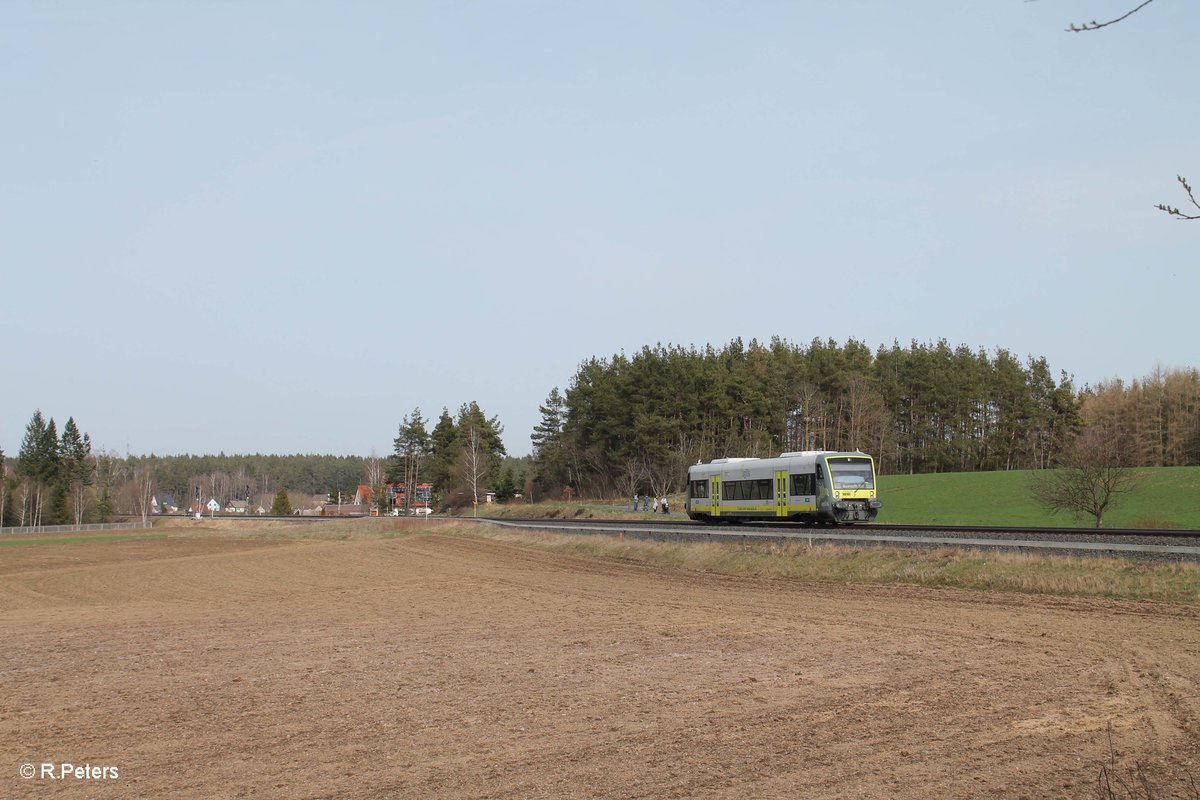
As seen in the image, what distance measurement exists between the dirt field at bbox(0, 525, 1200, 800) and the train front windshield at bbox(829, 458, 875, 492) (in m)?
14.6

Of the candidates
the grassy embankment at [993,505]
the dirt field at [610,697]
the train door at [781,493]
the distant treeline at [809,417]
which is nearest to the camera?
the dirt field at [610,697]

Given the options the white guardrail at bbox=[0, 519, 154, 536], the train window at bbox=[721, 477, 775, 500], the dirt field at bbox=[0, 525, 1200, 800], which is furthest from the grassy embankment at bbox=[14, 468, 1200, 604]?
the white guardrail at bbox=[0, 519, 154, 536]

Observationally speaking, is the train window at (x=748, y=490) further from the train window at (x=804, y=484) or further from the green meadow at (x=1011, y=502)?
the green meadow at (x=1011, y=502)

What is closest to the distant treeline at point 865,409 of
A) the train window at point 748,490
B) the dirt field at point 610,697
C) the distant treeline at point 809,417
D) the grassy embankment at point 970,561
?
the distant treeline at point 809,417

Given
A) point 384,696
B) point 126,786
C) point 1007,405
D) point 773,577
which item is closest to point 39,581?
point 773,577

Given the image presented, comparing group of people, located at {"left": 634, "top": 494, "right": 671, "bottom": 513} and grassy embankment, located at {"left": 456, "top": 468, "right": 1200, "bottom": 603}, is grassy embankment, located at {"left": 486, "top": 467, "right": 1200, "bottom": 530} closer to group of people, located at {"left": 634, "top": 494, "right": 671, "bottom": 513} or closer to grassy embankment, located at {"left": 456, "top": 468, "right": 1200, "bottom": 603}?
grassy embankment, located at {"left": 456, "top": 468, "right": 1200, "bottom": 603}

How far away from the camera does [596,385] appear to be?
98688 mm

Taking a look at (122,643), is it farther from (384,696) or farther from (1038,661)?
(1038,661)

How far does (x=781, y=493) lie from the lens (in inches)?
1537

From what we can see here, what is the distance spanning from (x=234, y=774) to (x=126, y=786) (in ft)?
2.73

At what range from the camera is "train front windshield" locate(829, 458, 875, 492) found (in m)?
36.7

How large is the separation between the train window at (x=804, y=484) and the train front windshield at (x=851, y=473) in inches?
32.8

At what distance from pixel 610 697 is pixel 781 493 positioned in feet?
94.8

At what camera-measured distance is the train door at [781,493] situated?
38781mm
